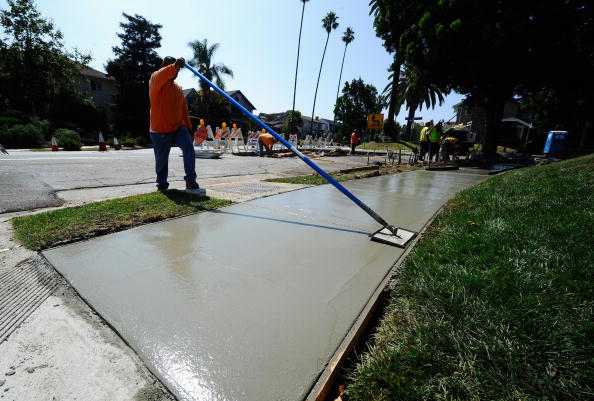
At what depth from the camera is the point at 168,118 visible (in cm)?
416

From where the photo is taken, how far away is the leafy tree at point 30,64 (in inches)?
982

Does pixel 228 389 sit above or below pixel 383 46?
below

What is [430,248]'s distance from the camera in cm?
234

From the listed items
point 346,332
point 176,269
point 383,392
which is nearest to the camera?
point 383,392

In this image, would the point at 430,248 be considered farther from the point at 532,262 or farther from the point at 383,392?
the point at 383,392

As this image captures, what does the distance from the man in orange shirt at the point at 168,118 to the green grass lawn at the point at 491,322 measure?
11.8 ft

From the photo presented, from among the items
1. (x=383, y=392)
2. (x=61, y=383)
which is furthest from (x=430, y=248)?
(x=61, y=383)

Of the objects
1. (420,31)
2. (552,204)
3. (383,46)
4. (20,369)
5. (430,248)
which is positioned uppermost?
(383,46)

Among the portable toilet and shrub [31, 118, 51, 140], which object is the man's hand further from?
the portable toilet

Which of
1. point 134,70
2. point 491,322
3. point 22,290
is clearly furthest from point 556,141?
point 134,70

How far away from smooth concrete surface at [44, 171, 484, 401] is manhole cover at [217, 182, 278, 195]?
1.54 m

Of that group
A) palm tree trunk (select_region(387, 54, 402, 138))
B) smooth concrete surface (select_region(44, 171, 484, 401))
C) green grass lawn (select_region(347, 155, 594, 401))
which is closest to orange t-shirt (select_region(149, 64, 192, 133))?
smooth concrete surface (select_region(44, 171, 484, 401))

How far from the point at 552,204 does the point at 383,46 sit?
81.6ft

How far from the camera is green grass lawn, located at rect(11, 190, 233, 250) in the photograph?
2.46 meters
